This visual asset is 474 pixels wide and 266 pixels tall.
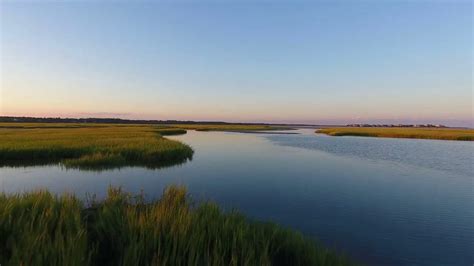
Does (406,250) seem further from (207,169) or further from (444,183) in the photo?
(207,169)

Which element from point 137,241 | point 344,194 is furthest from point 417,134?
point 137,241

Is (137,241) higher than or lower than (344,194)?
higher

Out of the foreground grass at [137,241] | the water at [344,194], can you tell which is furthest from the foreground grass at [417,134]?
the foreground grass at [137,241]

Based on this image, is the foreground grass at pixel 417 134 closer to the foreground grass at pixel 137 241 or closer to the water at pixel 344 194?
the water at pixel 344 194

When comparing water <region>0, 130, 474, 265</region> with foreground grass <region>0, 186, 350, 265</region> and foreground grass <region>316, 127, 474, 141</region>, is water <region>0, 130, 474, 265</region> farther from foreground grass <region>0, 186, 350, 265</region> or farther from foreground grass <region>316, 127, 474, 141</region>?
foreground grass <region>316, 127, 474, 141</region>

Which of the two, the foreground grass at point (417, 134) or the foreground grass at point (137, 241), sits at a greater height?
the foreground grass at point (417, 134)

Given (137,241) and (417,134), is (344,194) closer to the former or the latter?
(137,241)

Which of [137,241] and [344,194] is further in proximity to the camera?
[344,194]
